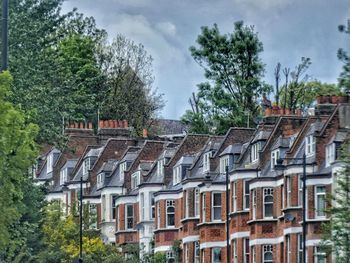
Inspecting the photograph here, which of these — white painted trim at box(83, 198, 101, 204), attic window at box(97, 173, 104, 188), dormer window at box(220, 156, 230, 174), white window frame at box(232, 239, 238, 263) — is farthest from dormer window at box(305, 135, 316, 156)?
white painted trim at box(83, 198, 101, 204)

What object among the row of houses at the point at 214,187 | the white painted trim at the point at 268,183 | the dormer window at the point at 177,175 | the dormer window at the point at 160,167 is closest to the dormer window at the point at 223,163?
the row of houses at the point at 214,187

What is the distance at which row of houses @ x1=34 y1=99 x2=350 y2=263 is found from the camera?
250ft

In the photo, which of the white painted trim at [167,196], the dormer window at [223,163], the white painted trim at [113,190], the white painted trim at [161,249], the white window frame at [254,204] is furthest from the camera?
the white painted trim at [113,190]

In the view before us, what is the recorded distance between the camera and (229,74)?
386 ft

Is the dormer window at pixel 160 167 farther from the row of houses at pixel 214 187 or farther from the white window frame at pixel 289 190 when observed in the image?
the white window frame at pixel 289 190

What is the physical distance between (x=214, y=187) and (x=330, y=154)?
538 inches

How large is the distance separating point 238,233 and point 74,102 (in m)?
12.9

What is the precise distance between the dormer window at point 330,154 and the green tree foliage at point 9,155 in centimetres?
2384

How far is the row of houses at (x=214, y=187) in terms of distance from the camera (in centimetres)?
7612

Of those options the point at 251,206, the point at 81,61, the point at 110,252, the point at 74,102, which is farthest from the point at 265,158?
the point at 81,61

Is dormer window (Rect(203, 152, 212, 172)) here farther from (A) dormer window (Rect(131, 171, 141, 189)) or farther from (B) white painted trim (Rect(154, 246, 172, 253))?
(A) dormer window (Rect(131, 171, 141, 189))

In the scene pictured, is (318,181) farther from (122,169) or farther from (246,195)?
(122,169)

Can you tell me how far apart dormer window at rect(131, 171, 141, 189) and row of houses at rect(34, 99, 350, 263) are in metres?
0.06

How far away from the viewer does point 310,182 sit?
7556 centimetres
